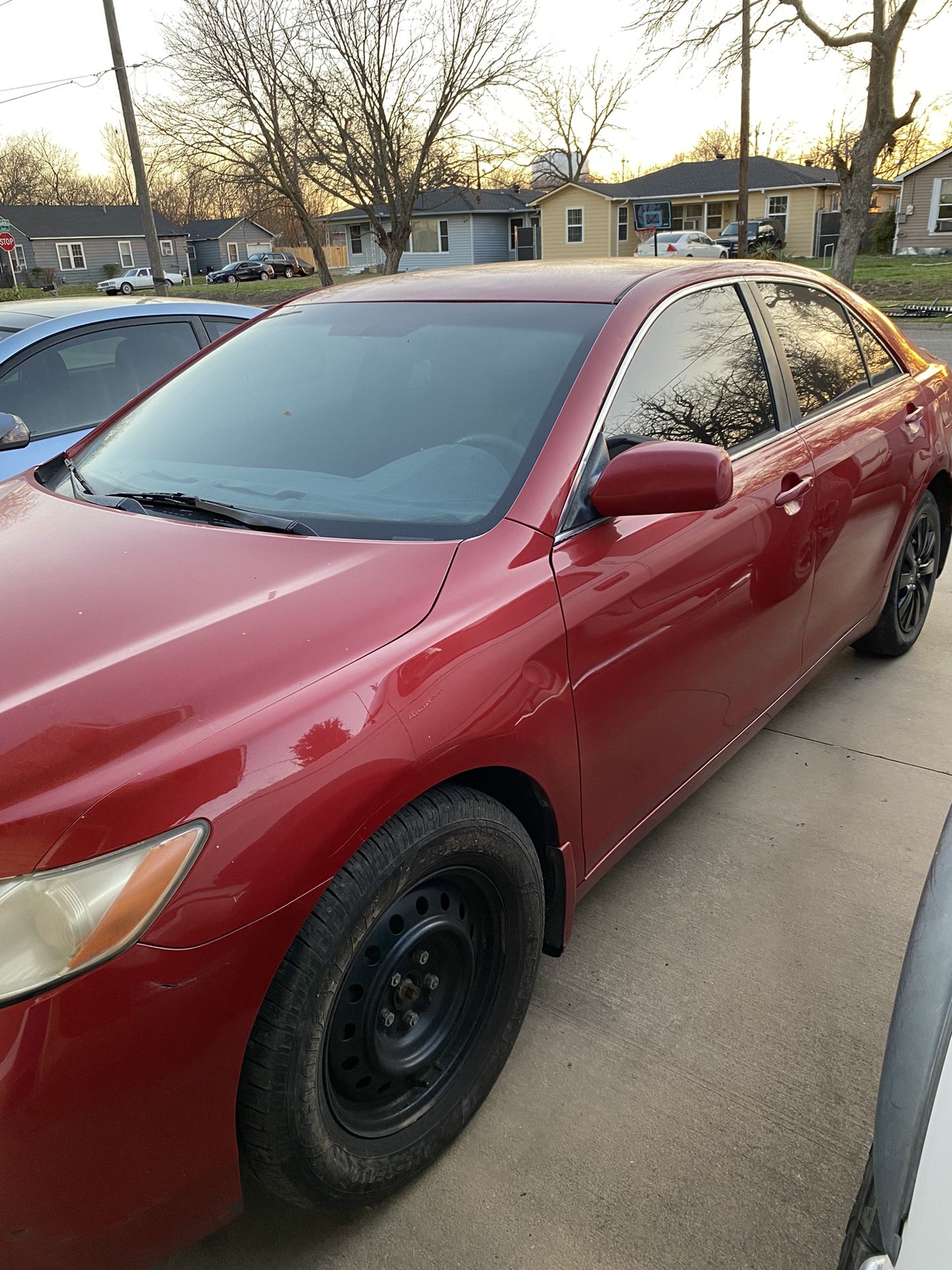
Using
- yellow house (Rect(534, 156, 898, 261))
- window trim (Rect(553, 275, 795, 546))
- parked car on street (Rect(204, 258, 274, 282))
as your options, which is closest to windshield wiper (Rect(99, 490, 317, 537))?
window trim (Rect(553, 275, 795, 546))

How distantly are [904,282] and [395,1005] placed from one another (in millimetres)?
29091

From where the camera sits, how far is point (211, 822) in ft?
4.52

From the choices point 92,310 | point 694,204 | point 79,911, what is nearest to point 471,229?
point 694,204

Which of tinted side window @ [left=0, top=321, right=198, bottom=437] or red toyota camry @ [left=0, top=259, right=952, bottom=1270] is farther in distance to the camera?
tinted side window @ [left=0, top=321, right=198, bottom=437]

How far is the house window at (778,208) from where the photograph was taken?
46219 mm

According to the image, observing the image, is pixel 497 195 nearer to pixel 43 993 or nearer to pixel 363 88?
pixel 363 88

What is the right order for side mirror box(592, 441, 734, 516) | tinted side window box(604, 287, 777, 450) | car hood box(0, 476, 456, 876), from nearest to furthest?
car hood box(0, 476, 456, 876), side mirror box(592, 441, 734, 516), tinted side window box(604, 287, 777, 450)

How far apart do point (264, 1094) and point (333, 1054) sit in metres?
0.21

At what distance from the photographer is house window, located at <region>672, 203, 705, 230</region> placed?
48.6 meters

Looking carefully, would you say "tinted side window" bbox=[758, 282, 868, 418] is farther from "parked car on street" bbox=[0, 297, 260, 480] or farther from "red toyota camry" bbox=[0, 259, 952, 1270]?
"parked car on street" bbox=[0, 297, 260, 480]

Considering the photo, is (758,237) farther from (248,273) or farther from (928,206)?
(248,273)

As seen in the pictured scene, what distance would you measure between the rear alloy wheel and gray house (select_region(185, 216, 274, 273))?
263ft

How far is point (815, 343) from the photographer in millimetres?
3369

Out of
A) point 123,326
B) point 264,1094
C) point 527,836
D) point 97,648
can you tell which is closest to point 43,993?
point 264,1094
